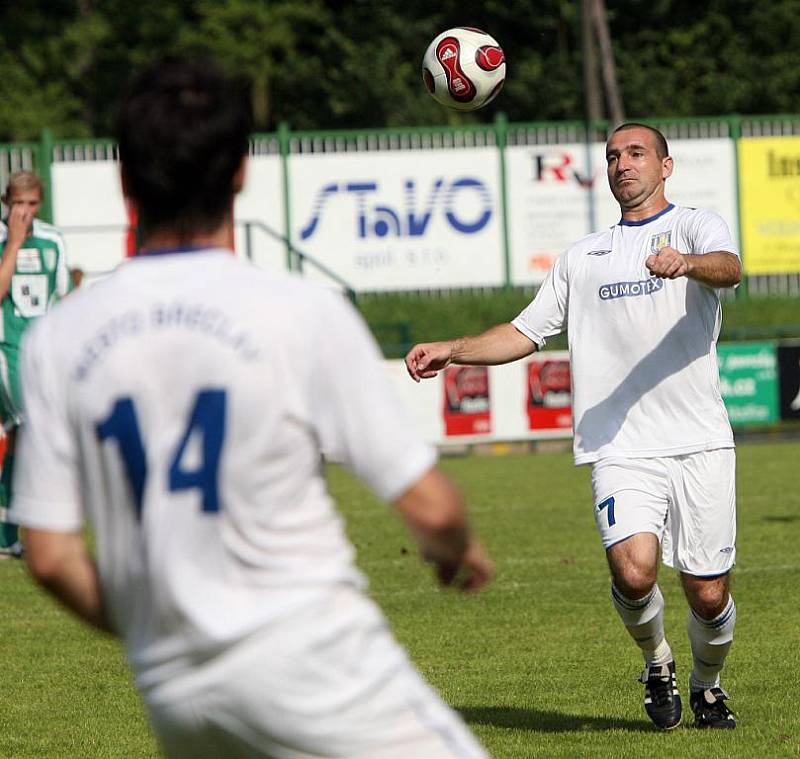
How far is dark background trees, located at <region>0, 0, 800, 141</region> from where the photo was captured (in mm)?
44375

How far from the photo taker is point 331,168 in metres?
29.0

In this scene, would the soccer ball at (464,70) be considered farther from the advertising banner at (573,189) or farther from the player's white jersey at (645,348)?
the advertising banner at (573,189)

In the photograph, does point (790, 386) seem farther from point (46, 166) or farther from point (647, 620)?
point (647, 620)

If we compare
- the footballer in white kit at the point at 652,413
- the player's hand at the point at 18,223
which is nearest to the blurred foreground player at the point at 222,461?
the footballer in white kit at the point at 652,413

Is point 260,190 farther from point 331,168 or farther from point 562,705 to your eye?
point 562,705

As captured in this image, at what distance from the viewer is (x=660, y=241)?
661cm

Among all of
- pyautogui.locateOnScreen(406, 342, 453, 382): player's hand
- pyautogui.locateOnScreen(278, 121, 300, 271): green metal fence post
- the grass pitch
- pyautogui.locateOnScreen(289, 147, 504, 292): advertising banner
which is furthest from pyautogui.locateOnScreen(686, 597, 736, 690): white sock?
pyautogui.locateOnScreen(289, 147, 504, 292): advertising banner

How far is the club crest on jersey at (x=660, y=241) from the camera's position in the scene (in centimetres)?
659

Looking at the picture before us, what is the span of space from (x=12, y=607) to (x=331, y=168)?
19581 mm

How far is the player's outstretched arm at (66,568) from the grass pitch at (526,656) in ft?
11.2

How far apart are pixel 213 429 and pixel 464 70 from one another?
6.58 meters

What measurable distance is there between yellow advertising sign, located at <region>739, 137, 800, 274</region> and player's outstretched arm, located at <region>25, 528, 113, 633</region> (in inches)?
1084

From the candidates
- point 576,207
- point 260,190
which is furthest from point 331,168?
point 576,207

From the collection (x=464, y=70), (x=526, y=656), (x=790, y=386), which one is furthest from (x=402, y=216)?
(x=526, y=656)
